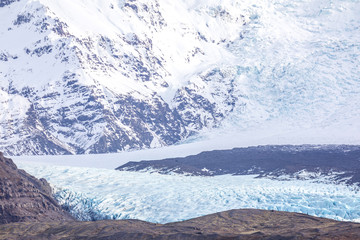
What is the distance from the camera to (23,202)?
4038cm

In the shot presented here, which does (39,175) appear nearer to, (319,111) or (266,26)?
(319,111)

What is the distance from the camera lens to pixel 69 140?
463 feet

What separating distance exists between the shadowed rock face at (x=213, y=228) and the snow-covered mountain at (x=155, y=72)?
89.4m

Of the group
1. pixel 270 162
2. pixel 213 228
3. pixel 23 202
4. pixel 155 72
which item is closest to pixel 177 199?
pixel 23 202

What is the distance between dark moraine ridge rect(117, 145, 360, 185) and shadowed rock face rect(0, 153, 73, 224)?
30197 mm

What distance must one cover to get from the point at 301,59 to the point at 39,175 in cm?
8974

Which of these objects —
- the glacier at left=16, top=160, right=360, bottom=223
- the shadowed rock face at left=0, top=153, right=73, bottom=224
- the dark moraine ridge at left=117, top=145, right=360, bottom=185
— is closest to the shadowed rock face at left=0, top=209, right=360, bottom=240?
the shadowed rock face at left=0, top=153, right=73, bottom=224

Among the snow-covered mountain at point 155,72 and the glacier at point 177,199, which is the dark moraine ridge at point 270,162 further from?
the snow-covered mountain at point 155,72

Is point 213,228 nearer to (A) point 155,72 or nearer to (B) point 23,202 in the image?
(B) point 23,202

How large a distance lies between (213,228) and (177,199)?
41.9 feet

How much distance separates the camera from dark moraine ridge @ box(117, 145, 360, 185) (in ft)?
235

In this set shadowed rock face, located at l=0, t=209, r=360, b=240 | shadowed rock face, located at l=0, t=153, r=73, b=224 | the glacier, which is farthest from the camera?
the glacier

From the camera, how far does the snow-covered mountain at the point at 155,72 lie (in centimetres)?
12994

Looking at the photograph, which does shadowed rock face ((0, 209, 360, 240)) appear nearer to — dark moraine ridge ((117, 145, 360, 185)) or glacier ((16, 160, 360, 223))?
glacier ((16, 160, 360, 223))
